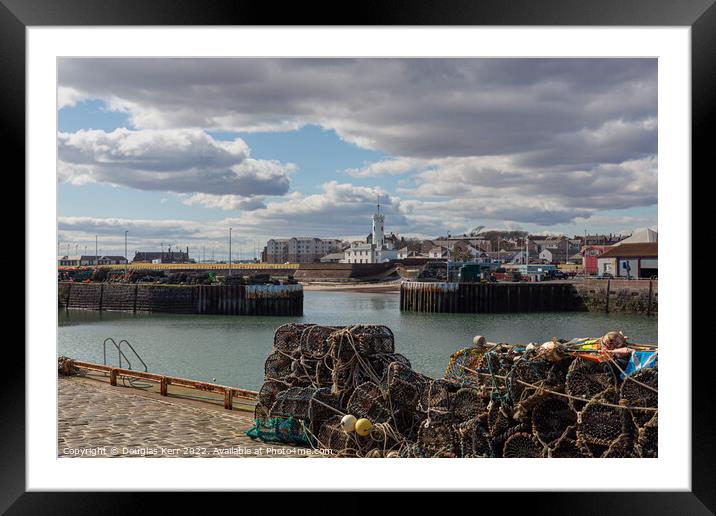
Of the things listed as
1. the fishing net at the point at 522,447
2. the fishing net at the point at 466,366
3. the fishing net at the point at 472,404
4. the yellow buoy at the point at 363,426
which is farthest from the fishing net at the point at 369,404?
the fishing net at the point at 522,447

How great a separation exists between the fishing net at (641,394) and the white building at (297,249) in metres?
70.4

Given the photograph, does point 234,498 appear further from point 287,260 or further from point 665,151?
point 287,260

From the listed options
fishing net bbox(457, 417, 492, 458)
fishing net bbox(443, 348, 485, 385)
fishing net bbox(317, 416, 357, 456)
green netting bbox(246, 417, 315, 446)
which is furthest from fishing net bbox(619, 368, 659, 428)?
green netting bbox(246, 417, 315, 446)

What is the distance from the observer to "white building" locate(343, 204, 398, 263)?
215ft

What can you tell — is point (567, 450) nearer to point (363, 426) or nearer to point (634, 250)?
point (363, 426)

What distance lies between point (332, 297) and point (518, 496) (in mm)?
45118

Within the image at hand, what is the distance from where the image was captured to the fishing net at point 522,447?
160 inches

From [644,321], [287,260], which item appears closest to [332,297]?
[644,321]

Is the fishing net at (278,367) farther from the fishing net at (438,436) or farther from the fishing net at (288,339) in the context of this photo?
the fishing net at (438,436)

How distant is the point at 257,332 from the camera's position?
1070 inches

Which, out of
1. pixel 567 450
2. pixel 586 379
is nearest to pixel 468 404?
pixel 567 450

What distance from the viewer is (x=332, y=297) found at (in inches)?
1898

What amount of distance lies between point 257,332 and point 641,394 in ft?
79.2
